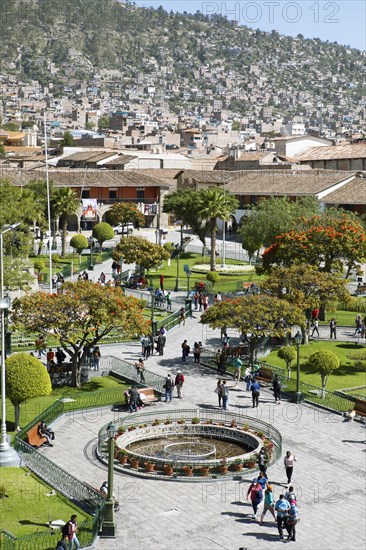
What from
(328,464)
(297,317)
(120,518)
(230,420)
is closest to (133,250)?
(297,317)

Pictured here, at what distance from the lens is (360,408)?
31328 mm

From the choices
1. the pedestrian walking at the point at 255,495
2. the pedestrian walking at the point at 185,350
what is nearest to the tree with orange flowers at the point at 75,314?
the pedestrian walking at the point at 185,350

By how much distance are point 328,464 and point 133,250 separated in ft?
95.9

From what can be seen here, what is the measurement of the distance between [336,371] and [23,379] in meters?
14.9

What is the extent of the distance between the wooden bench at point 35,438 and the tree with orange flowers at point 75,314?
20.1 feet

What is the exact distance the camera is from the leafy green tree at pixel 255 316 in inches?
1404

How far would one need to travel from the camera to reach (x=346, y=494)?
80.0 ft

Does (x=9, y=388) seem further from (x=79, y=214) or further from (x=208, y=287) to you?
(x=79, y=214)

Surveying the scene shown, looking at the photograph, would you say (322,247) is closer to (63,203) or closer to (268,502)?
(268,502)

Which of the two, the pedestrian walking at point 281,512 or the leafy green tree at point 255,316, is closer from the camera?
the pedestrian walking at point 281,512

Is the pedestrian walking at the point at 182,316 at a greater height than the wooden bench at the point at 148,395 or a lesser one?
greater

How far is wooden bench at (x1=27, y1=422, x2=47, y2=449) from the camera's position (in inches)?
1053

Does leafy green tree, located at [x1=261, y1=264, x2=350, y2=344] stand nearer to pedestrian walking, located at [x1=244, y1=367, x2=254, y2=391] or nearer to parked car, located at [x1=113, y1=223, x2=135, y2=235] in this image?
pedestrian walking, located at [x1=244, y1=367, x2=254, y2=391]

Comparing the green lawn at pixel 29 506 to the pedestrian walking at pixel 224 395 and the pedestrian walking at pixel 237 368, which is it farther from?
the pedestrian walking at pixel 237 368
